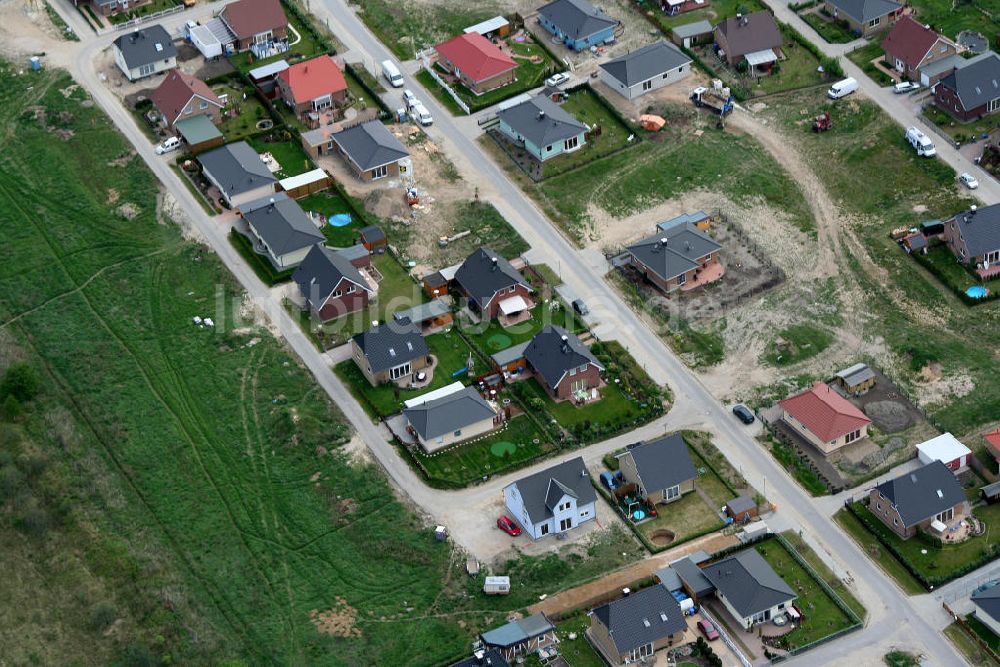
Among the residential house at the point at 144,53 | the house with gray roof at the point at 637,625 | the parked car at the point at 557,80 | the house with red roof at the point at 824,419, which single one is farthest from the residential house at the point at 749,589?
the residential house at the point at 144,53

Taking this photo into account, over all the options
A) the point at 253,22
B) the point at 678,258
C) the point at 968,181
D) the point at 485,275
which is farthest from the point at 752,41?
the point at 253,22

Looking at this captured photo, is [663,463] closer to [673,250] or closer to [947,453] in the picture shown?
[947,453]

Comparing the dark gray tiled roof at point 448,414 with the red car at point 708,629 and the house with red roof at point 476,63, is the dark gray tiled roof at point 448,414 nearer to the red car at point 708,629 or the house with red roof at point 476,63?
the red car at point 708,629

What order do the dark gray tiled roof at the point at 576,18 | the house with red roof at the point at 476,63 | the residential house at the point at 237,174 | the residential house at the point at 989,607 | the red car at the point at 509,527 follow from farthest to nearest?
the dark gray tiled roof at the point at 576,18
the house with red roof at the point at 476,63
the residential house at the point at 237,174
the red car at the point at 509,527
the residential house at the point at 989,607

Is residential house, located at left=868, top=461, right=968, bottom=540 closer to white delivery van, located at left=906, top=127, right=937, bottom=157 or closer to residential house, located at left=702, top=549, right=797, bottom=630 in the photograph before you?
residential house, located at left=702, top=549, right=797, bottom=630

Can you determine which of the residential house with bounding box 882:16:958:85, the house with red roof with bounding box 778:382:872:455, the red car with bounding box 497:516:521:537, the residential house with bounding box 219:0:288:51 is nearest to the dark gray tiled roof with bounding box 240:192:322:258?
the residential house with bounding box 219:0:288:51
